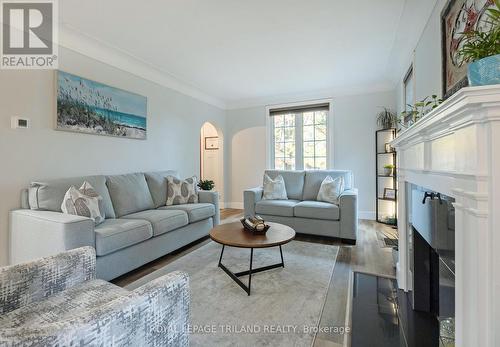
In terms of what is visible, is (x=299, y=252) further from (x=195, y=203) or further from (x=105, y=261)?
(x=105, y=261)

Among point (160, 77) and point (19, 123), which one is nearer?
point (19, 123)

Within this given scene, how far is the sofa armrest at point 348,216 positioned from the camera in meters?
3.25

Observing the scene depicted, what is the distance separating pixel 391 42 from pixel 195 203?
327cm

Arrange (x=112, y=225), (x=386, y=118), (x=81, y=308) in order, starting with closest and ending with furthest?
(x=81, y=308), (x=112, y=225), (x=386, y=118)

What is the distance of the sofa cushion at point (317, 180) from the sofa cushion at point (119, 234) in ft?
8.22

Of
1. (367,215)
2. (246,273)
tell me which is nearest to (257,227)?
(246,273)

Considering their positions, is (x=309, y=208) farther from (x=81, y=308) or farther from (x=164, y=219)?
(x=81, y=308)

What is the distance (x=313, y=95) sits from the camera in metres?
4.99

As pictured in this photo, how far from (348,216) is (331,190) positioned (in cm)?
52

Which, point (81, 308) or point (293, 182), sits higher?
point (293, 182)

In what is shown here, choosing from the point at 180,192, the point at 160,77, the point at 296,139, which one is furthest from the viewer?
the point at 296,139

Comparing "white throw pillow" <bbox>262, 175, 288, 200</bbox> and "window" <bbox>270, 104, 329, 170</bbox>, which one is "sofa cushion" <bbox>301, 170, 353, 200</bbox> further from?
"window" <bbox>270, 104, 329, 170</bbox>

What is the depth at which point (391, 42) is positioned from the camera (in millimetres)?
3008

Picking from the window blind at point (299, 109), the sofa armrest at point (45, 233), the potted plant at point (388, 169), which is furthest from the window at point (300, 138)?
the sofa armrest at point (45, 233)
